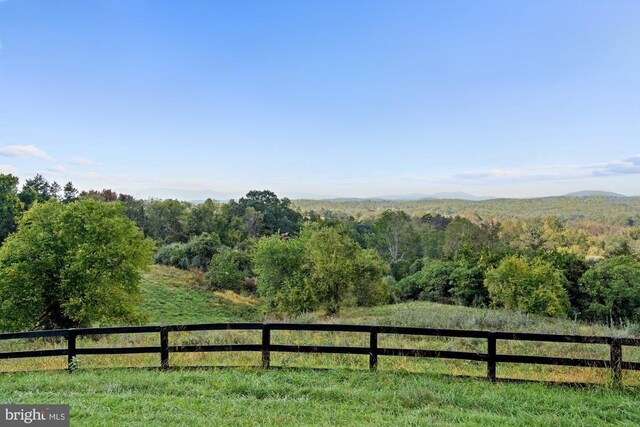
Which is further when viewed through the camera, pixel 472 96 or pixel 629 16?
pixel 472 96

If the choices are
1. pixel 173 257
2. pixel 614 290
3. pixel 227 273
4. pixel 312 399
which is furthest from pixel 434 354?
pixel 173 257

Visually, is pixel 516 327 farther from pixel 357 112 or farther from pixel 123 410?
pixel 357 112

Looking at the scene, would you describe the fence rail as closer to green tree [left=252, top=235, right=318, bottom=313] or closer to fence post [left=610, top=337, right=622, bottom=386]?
fence post [left=610, top=337, right=622, bottom=386]

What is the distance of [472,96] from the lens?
23844 millimetres

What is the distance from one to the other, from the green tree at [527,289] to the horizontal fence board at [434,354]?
81.6 ft

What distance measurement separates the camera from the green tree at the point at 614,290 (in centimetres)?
3062

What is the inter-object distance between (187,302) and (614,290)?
37.2 metres

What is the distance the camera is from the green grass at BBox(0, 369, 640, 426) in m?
3.89

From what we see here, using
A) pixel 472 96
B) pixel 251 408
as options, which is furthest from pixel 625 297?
pixel 251 408

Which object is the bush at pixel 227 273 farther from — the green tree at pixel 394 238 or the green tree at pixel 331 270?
the green tree at pixel 394 238

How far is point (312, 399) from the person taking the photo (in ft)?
14.9

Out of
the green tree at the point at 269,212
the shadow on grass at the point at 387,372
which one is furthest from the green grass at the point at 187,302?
the green tree at the point at 269,212

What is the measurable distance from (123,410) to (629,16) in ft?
63.6

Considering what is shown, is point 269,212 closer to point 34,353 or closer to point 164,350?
point 34,353
